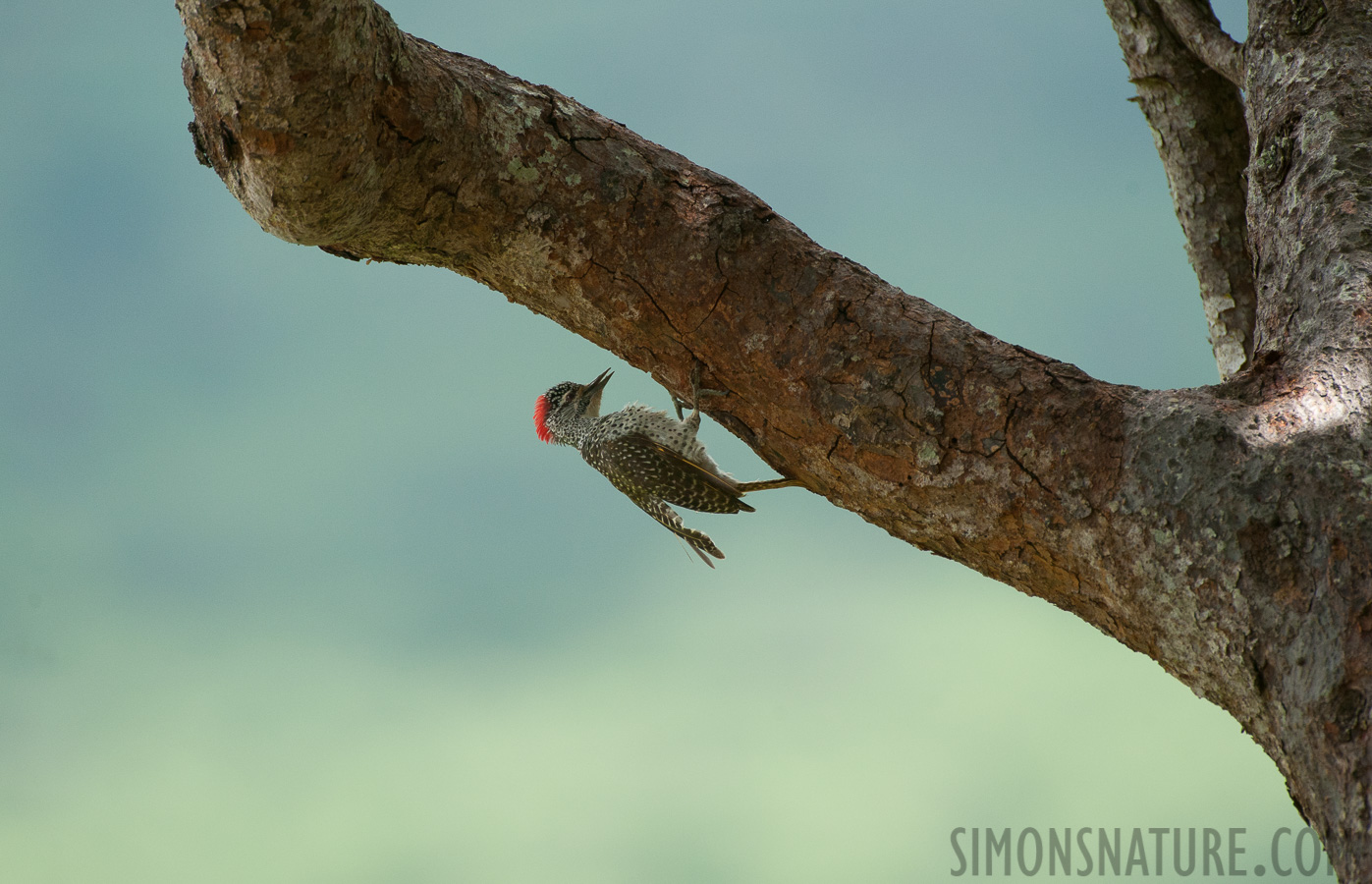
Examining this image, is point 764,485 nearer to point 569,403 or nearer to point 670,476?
point 670,476

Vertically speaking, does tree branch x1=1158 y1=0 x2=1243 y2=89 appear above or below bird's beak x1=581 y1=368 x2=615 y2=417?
above

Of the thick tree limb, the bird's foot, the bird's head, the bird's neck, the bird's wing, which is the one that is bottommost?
the bird's foot

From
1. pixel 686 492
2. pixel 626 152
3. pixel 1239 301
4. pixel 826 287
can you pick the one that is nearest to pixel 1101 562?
pixel 826 287

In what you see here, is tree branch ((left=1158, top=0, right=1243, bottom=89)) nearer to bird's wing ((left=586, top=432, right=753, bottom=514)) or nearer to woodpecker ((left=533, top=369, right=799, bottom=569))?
woodpecker ((left=533, top=369, right=799, bottom=569))

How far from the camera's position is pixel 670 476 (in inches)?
182

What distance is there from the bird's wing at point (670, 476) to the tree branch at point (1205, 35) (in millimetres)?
2806

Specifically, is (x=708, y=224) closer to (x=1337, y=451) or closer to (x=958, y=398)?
(x=958, y=398)

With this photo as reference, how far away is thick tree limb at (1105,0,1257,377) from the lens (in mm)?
4840

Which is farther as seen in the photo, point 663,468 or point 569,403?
point 569,403

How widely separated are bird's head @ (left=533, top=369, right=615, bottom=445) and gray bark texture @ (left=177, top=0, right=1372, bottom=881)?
226 centimetres

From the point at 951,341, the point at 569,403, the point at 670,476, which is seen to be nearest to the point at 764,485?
the point at 670,476

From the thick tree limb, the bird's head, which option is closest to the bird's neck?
the bird's head

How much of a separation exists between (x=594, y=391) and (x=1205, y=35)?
343cm

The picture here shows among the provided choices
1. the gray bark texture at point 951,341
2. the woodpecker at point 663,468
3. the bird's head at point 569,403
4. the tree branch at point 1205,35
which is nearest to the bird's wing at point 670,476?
the woodpecker at point 663,468
